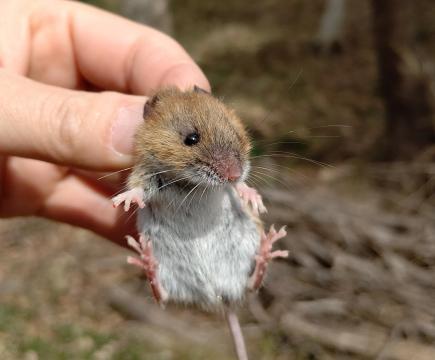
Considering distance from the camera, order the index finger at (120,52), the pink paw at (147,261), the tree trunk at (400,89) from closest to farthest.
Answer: the pink paw at (147,261) < the index finger at (120,52) < the tree trunk at (400,89)

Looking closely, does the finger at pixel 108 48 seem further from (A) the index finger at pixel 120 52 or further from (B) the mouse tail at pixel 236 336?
(B) the mouse tail at pixel 236 336

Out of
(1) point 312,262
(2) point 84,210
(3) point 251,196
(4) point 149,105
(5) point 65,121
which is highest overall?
(4) point 149,105

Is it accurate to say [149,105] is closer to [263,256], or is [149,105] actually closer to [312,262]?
[263,256]

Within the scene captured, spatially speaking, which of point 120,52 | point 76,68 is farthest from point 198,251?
point 76,68

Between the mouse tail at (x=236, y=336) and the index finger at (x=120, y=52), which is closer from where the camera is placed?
the mouse tail at (x=236, y=336)

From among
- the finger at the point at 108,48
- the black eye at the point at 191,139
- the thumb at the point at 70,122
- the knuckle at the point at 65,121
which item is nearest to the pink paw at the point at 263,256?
the black eye at the point at 191,139
